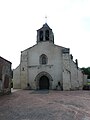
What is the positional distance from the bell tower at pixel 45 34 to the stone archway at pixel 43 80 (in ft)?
18.9

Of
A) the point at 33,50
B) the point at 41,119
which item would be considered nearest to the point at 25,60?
the point at 33,50

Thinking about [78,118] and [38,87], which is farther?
[38,87]

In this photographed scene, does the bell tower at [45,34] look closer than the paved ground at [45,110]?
No

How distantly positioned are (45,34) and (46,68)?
6047 millimetres

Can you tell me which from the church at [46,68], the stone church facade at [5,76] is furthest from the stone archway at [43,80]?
the stone church facade at [5,76]

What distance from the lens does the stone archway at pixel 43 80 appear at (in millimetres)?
26367

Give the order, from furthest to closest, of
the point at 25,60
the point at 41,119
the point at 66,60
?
the point at 25,60 → the point at 66,60 → the point at 41,119

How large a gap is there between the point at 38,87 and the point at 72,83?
5.64m

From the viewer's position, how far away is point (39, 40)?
28.0 m

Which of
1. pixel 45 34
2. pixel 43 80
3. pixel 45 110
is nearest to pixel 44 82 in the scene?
pixel 43 80

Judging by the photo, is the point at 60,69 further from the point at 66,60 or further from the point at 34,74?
the point at 34,74

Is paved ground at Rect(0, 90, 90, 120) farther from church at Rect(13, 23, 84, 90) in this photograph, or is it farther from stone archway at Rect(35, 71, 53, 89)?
stone archway at Rect(35, 71, 53, 89)

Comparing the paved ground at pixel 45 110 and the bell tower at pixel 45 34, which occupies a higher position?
the bell tower at pixel 45 34

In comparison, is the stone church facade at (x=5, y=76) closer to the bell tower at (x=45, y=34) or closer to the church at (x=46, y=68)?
the church at (x=46, y=68)
